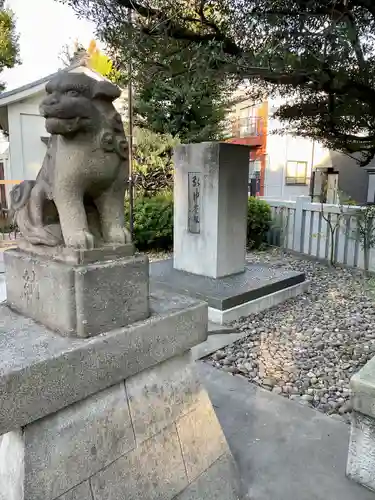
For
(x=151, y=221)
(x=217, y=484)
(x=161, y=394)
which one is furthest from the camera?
(x=151, y=221)

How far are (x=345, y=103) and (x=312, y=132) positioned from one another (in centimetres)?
191

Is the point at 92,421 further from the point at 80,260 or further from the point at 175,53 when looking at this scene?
the point at 175,53

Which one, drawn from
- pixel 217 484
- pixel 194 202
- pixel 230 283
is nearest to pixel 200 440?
pixel 217 484

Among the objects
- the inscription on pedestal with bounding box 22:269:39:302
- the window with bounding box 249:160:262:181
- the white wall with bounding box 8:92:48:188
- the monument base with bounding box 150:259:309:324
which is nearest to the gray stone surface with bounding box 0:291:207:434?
the inscription on pedestal with bounding box 22:269:39:302

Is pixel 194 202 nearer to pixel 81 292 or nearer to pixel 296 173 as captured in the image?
pixel 81 292

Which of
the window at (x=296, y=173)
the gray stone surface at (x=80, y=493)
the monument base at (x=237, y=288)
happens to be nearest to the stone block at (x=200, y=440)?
the gray stone surface at (x=80, y=493)

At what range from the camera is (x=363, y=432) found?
1871 millimetres

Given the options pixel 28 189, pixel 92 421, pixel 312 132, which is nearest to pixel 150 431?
pixel 92 421

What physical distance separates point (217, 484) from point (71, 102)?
1744mm

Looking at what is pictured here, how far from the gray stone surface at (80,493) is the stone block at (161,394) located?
25cm

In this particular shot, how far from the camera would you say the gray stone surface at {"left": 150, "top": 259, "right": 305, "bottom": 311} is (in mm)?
4254

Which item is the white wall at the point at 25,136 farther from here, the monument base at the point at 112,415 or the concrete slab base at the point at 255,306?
the monument base at the point at 112,415

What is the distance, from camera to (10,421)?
1.20 m

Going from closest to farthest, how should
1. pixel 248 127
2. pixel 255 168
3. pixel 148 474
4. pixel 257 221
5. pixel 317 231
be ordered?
pixel 148 474 → pixel 317 231 → pixel 257 221 → pixel 255 168 → pixel 248 127
